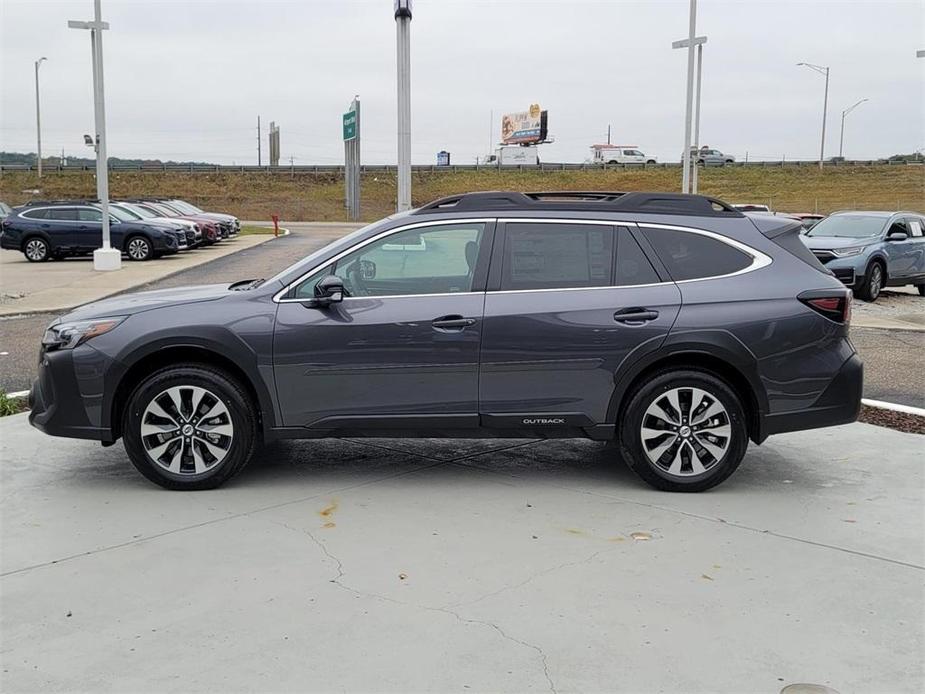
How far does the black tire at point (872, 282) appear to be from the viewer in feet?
56.1

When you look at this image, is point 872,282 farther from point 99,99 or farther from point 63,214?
point 63,214

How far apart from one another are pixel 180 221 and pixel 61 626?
26.0 m

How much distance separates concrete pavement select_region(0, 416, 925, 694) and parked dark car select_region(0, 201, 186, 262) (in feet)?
66.4

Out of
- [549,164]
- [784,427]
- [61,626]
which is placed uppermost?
[549,164]

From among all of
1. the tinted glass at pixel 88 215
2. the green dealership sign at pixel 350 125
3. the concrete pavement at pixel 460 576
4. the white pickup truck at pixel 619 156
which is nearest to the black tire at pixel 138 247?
the tinted glass at pixel 88 215

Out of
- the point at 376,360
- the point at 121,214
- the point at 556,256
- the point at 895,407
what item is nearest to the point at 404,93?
the point at 895,407

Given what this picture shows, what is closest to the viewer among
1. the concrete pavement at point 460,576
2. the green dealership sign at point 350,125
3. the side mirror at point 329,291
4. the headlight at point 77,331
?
the concrete pavement at point 460,576

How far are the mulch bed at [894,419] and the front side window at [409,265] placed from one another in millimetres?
3880

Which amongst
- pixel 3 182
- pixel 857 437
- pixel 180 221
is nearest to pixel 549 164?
pixel 3 182

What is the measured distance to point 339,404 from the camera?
572cm

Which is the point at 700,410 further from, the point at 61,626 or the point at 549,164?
the point at 549,164

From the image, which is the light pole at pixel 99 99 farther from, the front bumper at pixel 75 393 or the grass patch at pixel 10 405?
the front bumper at pixel 75 393

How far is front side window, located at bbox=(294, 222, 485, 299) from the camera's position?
5809 millimetres

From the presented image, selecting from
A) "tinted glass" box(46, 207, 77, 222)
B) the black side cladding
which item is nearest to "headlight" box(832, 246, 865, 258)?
the black side cladding
